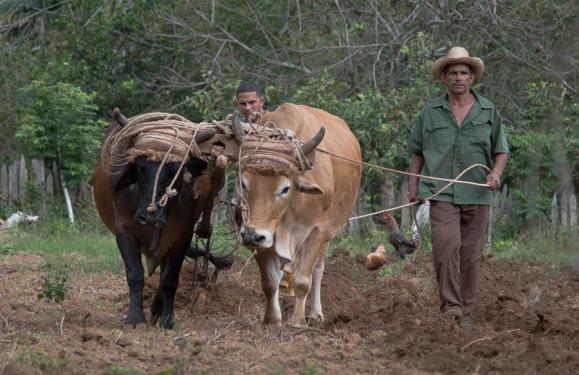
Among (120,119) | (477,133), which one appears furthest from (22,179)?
(477,133)

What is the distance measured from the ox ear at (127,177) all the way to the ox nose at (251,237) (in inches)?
34.5

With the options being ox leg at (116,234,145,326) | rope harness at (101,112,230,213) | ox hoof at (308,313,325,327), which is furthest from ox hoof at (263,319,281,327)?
rope harness at (101,112,230,213)

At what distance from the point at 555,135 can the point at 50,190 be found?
11794 millimetres

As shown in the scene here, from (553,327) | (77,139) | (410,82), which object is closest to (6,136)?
(77,139)

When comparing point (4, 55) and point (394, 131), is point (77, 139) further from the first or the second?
point (394, 131)

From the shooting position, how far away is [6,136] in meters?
18.8

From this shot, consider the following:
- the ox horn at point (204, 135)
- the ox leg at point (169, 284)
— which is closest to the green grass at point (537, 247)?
the ox leg at point (169, 284)

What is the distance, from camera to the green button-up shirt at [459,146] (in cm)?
845

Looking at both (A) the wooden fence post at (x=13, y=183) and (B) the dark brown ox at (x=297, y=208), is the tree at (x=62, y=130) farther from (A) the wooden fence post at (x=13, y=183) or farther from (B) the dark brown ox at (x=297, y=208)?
(B) the dark brown ox at (x=297, y=208)

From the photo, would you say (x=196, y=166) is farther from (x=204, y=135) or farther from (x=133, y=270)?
(x=133, y=270)

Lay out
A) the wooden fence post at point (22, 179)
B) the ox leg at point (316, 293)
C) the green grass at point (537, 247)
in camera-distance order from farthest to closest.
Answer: the wooden fence post at point (22, 179), the green grass at point (537, 247), the ox leg at point (316, 293)

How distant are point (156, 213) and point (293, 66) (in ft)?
30.7

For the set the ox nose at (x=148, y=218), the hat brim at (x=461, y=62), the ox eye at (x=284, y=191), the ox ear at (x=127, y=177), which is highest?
the hat brim at (x=461, y=62)

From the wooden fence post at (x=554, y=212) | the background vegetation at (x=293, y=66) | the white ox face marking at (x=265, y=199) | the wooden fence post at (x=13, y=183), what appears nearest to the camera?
the white ox face marking at (x=265, y=199)
